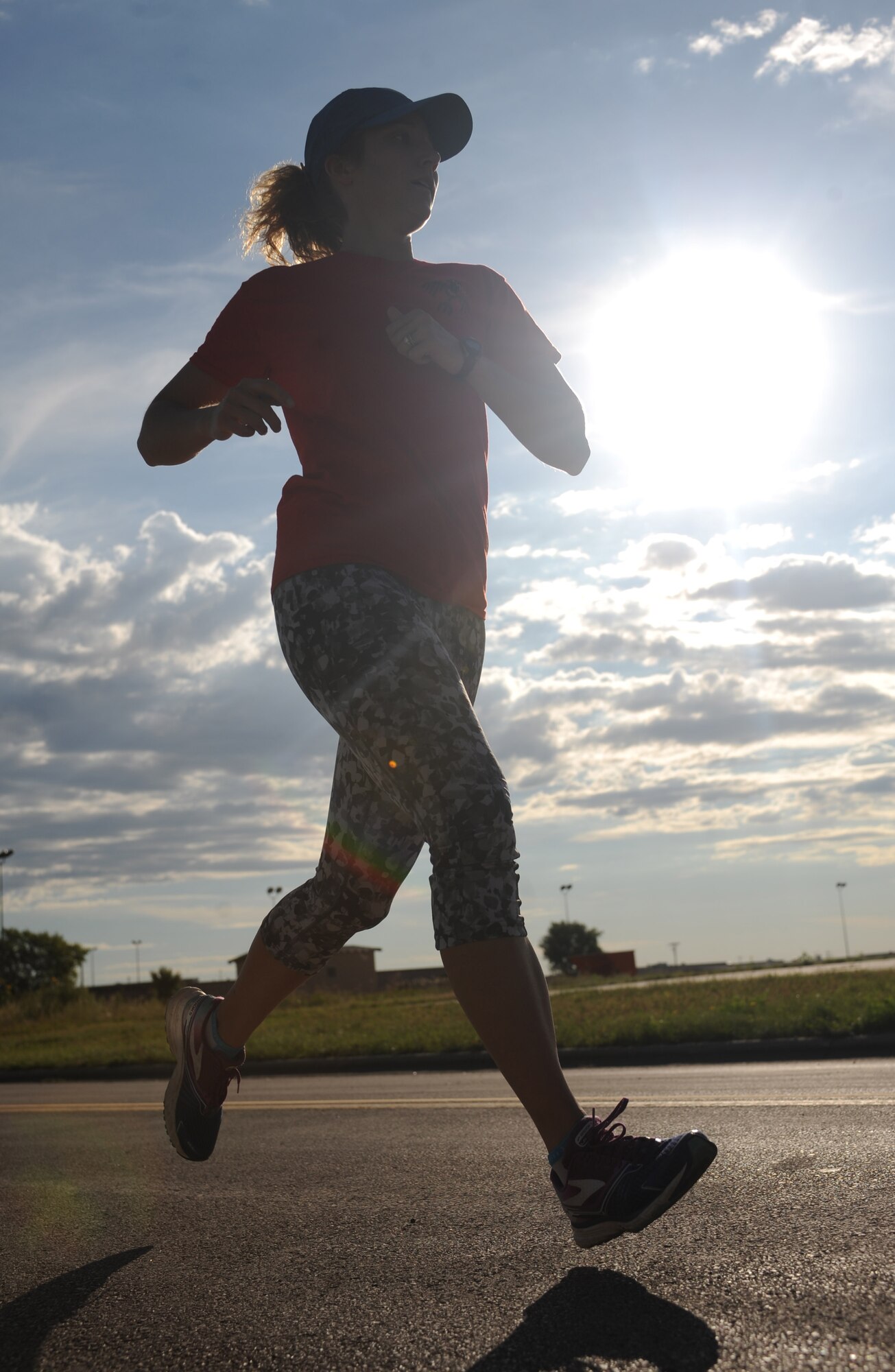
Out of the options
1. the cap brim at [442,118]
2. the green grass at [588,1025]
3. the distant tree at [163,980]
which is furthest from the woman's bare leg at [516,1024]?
the distant tree at [163,980]

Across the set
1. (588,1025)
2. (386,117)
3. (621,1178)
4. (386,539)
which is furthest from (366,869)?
(588,1025)

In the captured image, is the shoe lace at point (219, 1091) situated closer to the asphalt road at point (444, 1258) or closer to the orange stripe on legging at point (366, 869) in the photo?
the asphalt road at point (444, 1258)

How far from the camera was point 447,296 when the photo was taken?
2.96 metres

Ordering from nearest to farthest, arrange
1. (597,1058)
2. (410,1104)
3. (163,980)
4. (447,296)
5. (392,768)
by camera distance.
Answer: (392,768) → (447,296) → (410,1104) → (597,1058) → (163,980)

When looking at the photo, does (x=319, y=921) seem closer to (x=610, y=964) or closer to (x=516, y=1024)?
(x=516, y=1024)

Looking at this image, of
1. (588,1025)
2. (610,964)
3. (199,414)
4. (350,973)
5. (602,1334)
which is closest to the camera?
(602,1334)

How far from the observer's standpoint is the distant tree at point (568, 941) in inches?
2687

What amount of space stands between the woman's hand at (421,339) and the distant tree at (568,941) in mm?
66388

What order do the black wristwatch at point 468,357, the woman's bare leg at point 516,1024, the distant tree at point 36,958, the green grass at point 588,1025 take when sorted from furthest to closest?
the distant tree at point 36,958, the green grass at point 588,1025, the black wristwatch at point 468,357, the woman's bare leg at point 516,1024

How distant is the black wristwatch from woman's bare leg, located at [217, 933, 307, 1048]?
56.1 inches

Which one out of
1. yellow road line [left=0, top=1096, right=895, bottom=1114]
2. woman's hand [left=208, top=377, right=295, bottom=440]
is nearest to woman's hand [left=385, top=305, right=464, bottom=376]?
woman's hand [left=208, top=377, right=295, bottom=440]

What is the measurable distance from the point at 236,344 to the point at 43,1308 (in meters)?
2.14

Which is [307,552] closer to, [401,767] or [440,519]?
[440,519]

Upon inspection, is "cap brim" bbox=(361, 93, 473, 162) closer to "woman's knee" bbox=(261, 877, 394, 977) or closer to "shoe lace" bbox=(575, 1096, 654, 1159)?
"woman's knee" bbox=(261, 877, 394, 977)
